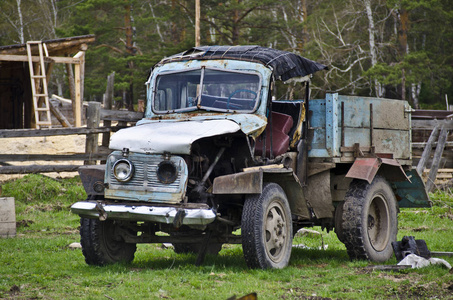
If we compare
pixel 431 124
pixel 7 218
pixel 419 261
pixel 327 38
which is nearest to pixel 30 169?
pixel 7 218

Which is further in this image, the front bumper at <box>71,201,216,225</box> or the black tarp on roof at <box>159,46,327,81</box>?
the black tarp on roof at <box>159,46,327,81</box>

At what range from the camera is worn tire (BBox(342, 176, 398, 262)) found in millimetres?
8875

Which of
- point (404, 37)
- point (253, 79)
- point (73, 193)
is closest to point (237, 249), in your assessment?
point (253, 79)

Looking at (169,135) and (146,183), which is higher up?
(169,135)

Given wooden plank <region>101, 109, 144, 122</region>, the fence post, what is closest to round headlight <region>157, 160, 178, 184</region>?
wooden plank <region>101, 109, 144, 122</region>

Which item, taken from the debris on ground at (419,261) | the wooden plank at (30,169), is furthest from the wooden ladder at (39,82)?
the debris on ground at (419,261)

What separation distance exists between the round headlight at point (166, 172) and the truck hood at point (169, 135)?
0.47ft

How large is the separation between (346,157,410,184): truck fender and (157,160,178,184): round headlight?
8.87 ft

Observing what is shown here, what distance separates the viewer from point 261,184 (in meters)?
7.46

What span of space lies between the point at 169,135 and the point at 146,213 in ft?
3.14

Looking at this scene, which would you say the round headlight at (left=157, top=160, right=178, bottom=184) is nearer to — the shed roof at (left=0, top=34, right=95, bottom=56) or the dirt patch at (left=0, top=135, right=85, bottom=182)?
the dirt patch at (left=0, top=135, right=85, bottom=182)

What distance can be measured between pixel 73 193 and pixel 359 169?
7.72m

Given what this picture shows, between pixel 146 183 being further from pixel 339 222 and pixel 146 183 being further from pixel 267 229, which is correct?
pixel 339 222

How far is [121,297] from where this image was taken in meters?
6.15
